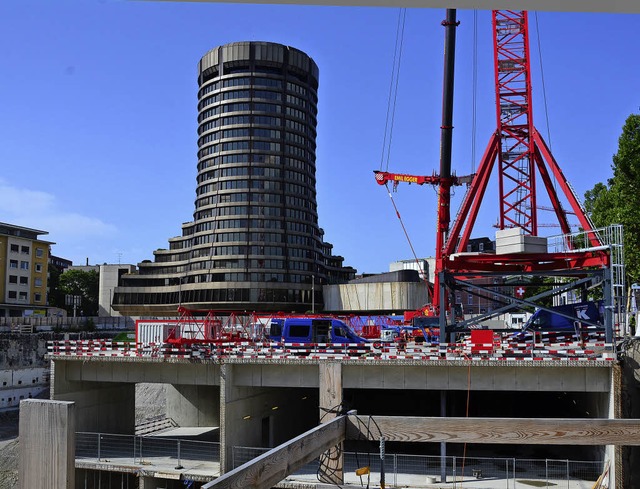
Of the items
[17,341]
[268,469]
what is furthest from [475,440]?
[17,341]

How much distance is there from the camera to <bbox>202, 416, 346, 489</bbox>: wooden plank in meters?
4.18

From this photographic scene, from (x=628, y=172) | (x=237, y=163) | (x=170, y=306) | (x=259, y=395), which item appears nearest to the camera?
(x=259, y=395)

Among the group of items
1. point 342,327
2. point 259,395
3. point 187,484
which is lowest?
point 187,484

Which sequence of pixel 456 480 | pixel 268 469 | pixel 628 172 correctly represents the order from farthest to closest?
1. pixel 628 172
2. pixel 456 480
3. pixel 268 469

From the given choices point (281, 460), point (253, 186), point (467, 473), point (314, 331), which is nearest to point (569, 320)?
point (467, 473)

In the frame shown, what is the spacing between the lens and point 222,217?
112000 millimetres

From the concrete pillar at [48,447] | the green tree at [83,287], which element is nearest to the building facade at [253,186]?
the green tree at [83,287]

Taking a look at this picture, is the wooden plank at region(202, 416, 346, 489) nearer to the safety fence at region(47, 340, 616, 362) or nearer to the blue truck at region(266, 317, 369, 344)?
the safety fence at region(47, 340, 616, 362)

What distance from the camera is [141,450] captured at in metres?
33.9

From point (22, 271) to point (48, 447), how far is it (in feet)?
368

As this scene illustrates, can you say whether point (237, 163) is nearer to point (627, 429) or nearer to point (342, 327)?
→ point (342, 327)

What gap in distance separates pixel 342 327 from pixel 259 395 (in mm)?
6391

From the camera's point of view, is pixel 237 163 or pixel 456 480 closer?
pixel 456 480

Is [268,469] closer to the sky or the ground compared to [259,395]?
closer to the sky
